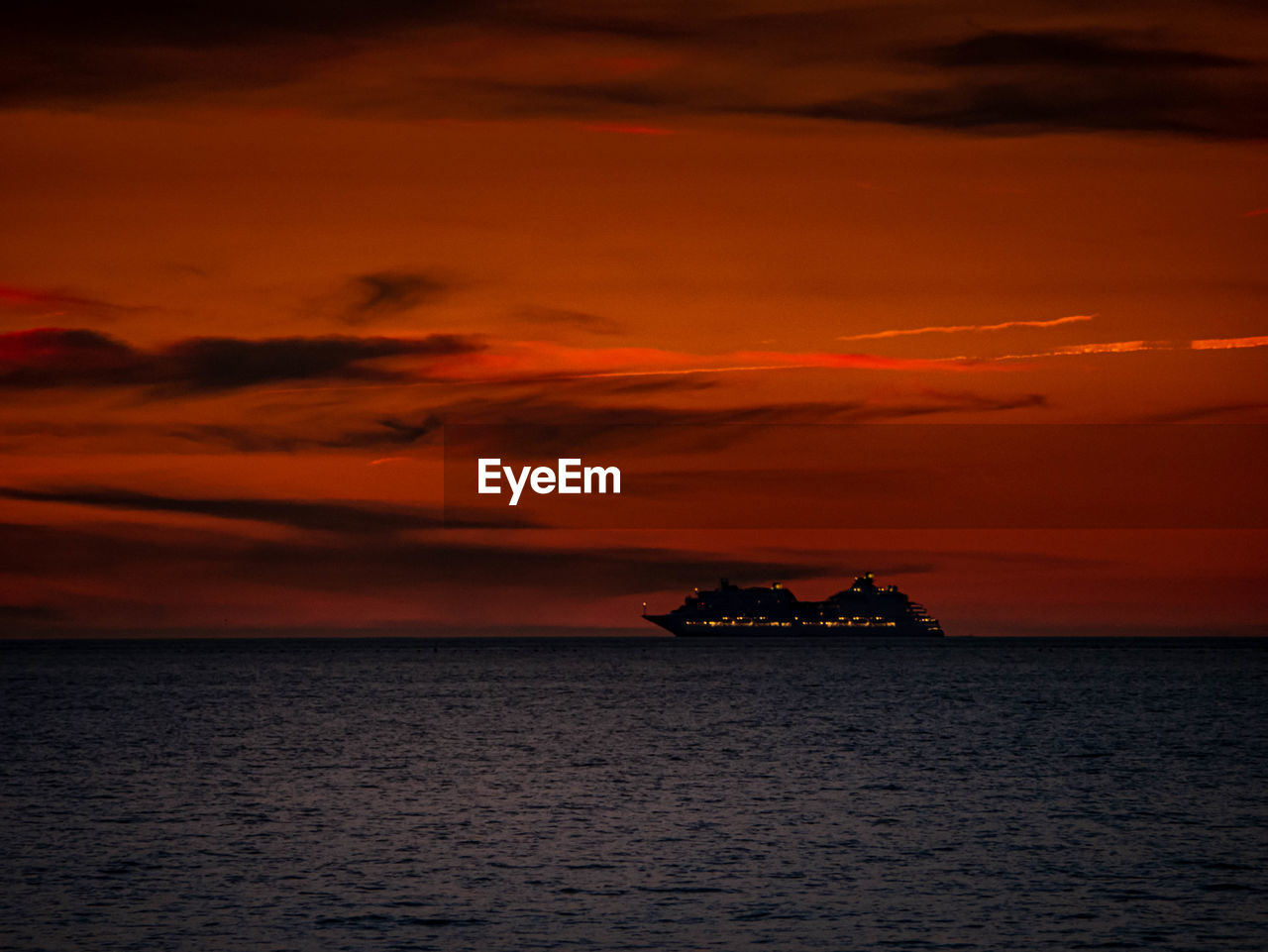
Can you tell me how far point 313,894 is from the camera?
40.2 m

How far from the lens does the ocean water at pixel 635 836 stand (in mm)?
36281

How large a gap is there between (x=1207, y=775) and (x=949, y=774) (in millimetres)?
11686

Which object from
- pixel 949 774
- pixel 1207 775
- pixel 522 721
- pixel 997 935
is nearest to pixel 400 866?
pixel 997 935

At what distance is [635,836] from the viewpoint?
50.5m

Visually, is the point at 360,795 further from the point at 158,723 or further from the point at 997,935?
the point at 158,723

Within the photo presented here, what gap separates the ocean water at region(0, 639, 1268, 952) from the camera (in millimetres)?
36281

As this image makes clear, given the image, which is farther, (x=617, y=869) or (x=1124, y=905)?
(x=617, y=869)

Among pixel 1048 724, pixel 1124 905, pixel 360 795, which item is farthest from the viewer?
pixel 1048 724

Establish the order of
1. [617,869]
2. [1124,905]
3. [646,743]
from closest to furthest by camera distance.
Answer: [1124,905]
[617,869]
[646,743]

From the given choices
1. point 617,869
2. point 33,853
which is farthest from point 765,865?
point 33,853

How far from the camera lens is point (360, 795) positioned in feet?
205

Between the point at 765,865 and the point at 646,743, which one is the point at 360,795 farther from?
the point at 646,743

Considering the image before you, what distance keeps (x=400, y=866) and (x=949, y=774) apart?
34.9 metres

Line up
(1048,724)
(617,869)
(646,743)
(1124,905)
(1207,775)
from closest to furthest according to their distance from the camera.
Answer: (1124,905)
(617,869)
(1207,775)
(646,743)
(1048,724)
